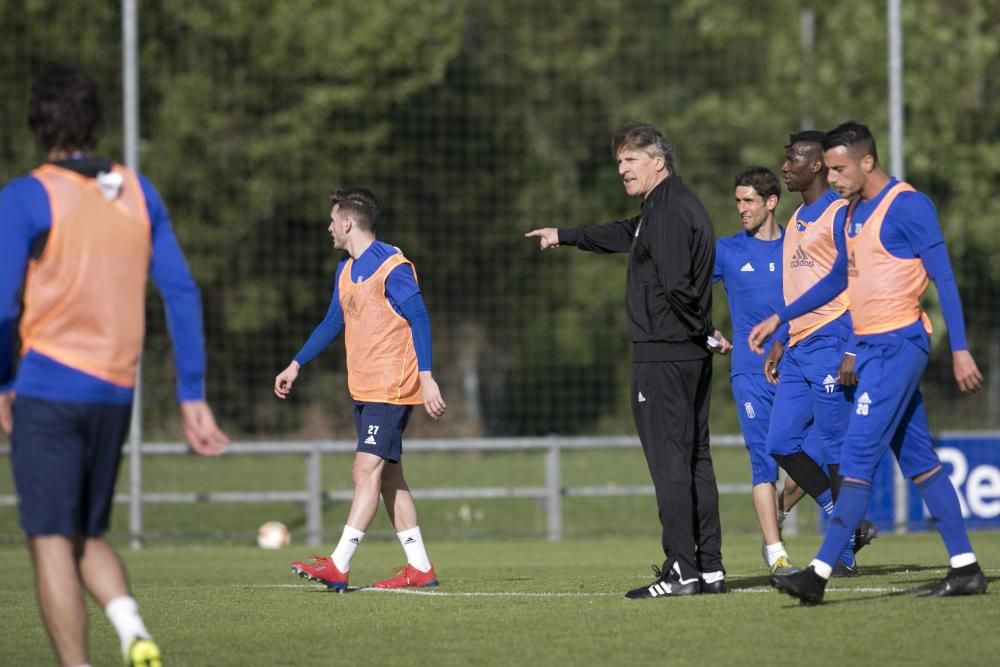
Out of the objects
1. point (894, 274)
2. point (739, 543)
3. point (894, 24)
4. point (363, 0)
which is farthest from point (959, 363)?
point (363, 0)

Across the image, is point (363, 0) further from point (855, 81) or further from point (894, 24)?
point (894, 24)

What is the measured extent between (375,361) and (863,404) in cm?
326

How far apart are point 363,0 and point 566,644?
25.1 m

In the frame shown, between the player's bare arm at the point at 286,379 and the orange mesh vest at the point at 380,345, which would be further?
the player's bare arm at the point at 286,379

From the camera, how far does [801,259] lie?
32.1 ft

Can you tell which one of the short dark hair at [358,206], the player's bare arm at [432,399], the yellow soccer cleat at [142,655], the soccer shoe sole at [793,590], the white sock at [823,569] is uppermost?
the short dark hair at [358,206]

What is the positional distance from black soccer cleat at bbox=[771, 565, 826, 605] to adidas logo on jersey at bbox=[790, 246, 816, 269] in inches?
110

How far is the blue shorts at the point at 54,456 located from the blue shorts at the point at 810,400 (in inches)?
202

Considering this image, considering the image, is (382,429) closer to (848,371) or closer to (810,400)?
(810,400)

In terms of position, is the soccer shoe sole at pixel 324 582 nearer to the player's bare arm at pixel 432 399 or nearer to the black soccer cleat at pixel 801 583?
the player's bare arm at pixel 432 399

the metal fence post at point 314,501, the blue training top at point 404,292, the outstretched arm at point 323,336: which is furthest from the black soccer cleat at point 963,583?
the metal fence post at point 314,501

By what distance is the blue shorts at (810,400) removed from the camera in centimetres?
962

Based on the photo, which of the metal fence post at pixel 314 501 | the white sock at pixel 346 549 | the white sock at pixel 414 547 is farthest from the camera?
the metal fence post at pixel 314 501

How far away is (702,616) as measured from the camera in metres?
7.46
